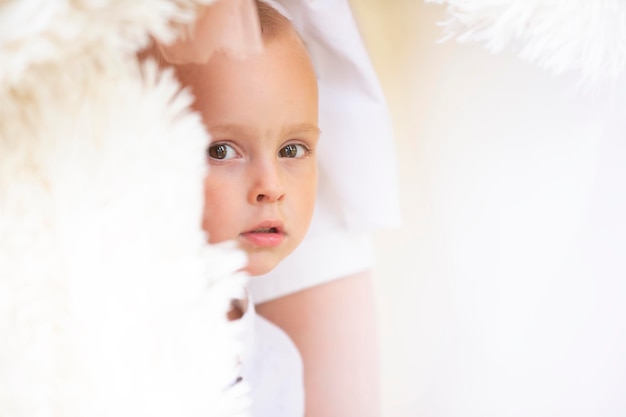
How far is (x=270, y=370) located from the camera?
0.61 meters

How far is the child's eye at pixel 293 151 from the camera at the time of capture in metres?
0.50

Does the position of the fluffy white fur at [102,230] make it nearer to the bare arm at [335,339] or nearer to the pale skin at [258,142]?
the pale skin at [258,142]

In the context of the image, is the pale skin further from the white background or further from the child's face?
the white background

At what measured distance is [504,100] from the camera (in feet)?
2.06

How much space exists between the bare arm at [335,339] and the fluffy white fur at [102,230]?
366 mm

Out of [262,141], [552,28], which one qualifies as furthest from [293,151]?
[552,28]

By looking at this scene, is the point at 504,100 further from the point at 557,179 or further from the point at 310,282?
the point at 310,282

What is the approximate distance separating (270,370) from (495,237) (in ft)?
0.86

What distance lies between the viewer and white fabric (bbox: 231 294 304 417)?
578 millimetres

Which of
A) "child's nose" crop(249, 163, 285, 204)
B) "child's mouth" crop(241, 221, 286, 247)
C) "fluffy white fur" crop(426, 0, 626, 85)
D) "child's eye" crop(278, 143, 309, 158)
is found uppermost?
"fluffy white fur" crop(426, 0, 626, 85)

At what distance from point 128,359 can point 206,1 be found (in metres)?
0.17

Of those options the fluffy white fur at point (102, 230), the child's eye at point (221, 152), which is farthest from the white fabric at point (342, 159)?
the fluffy white fur at point (102, 230)

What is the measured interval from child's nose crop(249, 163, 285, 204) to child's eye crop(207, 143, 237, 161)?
21mm

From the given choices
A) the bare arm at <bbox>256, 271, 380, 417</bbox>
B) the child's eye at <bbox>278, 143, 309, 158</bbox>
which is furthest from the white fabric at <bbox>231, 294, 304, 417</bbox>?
the child's eye at <bbox>278, 143, 309, 158</bbox>
